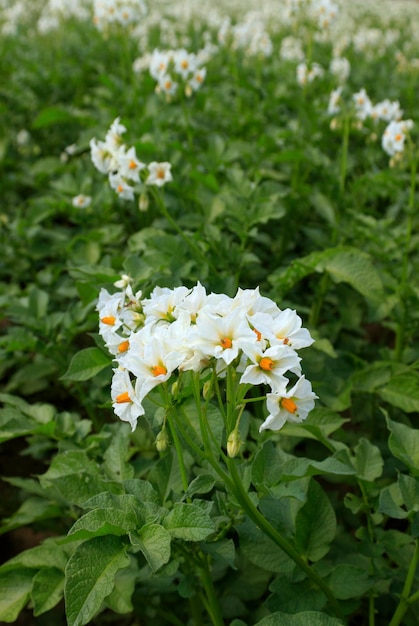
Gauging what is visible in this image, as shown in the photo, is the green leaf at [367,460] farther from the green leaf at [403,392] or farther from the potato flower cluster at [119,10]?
the potato flower cluster at [119,10]

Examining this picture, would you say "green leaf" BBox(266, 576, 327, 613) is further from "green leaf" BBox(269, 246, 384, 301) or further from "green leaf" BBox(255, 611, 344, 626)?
"green leaf" BBox(269, 246, 384, 301)

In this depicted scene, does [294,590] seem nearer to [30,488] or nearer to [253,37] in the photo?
[30,488]

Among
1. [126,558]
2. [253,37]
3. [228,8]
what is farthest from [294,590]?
[228,8]

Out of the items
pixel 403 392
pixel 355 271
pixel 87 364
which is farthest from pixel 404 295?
pixel 87 364

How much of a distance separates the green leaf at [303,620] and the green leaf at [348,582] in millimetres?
231

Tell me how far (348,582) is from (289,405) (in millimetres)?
558

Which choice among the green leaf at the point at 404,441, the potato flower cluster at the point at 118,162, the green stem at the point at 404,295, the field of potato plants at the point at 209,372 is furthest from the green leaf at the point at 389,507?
the potato flower cluster at the point at 118,162

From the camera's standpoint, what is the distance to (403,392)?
193cm

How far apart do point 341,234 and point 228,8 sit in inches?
347

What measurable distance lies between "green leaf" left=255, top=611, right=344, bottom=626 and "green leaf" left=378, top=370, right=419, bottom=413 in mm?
815

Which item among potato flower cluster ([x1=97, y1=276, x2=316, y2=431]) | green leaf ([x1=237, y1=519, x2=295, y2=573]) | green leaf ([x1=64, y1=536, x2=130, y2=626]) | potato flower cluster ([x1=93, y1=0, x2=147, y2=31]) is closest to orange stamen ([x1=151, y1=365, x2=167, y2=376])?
potato flower cluster ([x1=97, y1=276, x2=316, y2=431])

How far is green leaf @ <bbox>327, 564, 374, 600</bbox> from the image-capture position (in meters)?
1.42

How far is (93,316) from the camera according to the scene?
1961mm

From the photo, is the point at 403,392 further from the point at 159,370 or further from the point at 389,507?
the point at 159,370
